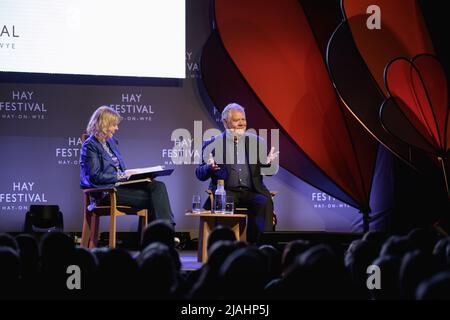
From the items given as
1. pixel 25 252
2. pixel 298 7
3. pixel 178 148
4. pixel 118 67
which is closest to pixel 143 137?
pixel 178 148

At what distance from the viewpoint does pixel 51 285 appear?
22.0 inches

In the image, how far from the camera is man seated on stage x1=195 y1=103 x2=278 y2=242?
4.09 m

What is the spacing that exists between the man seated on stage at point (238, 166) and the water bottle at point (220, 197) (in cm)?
13

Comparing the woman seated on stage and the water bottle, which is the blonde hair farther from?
the water bottle

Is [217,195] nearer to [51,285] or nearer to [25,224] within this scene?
[25,224]

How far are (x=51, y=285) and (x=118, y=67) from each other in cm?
443

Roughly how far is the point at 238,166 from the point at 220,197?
37cm

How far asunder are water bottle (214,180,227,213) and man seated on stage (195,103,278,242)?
128mm

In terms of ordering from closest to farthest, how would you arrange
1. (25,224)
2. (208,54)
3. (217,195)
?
1. (217,195)
2. (25,224)
3. (208,54)

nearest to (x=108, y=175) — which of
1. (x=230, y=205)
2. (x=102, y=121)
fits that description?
(x=102, y=121)

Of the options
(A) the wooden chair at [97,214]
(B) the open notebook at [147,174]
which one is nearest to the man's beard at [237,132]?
(B) the open notebook at [147,174]

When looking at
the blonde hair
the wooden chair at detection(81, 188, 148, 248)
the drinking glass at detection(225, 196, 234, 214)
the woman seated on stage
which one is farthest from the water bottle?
the blonde hair

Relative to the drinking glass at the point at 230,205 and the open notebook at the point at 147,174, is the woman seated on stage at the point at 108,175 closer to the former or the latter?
the open notebook at the point at 147,174

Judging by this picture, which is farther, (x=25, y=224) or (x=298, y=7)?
(x=298, y=7)
